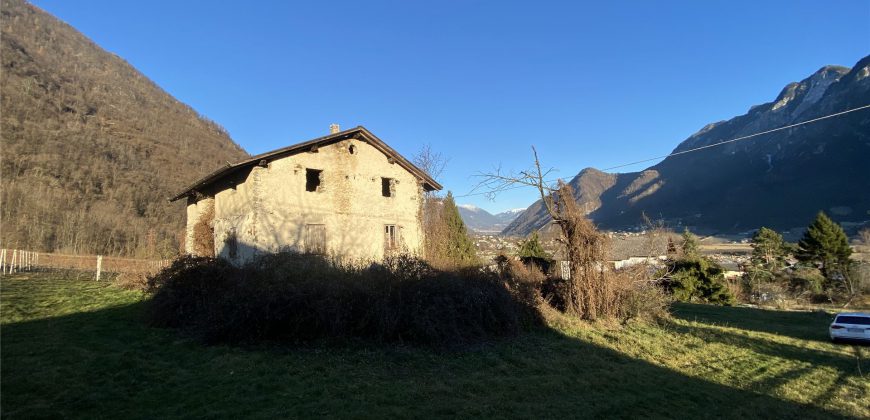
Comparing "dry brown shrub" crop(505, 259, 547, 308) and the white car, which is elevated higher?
"dry brown shrub" crop(505, 259, 547, 308)

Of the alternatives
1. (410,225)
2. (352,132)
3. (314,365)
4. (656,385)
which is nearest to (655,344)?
(656,385)

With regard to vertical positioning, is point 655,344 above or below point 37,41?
below

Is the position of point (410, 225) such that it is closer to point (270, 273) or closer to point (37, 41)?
point (270, 273)

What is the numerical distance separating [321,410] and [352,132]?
16.5m

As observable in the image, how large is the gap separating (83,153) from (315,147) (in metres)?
43.6

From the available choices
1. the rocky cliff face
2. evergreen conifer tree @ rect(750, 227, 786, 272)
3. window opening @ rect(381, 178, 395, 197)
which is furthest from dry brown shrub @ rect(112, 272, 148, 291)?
the rocky cliff face

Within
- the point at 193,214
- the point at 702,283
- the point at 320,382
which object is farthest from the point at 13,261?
the point at 702,283

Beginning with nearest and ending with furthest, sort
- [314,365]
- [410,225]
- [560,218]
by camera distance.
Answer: [314,365] → [560,218] → [410,225]

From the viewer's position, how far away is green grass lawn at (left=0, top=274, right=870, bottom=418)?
5.70 meters

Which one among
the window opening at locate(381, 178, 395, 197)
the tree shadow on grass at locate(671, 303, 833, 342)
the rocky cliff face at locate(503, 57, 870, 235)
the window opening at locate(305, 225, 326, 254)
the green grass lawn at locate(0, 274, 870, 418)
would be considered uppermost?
the rocky cliff face at locate(503, 57, 870, 235)

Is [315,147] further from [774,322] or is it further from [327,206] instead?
[774,322]

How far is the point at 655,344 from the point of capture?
12188 millimetres

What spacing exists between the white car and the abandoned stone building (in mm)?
16565

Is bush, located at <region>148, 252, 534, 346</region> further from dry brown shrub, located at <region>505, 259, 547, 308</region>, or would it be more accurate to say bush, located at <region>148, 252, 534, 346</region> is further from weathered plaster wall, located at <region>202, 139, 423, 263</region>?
weathered plaster wall, located at <region>202, 139, 423, 263</region>
